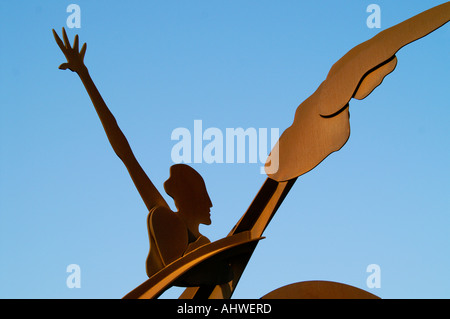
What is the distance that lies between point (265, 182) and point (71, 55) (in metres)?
1.96

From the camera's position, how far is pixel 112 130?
5.23m

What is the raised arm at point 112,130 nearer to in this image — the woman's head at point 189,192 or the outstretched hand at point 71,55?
the outstretched hand at point 71,55

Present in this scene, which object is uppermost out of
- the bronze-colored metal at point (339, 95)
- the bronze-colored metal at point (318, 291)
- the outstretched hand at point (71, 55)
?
the outstretched hand at point (71, 55)

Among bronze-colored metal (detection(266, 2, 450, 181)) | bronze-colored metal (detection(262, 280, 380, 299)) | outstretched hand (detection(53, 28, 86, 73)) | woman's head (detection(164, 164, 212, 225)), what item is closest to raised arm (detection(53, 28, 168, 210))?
outstretched hand (detection(53, 28, 86, 73))

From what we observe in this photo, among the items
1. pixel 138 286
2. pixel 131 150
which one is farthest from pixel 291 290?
pixel 131 150

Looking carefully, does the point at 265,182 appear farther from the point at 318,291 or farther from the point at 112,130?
the point at 112,130

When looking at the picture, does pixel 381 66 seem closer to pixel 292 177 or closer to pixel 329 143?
pixel 329 143

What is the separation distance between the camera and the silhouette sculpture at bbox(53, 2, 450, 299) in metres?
4.84

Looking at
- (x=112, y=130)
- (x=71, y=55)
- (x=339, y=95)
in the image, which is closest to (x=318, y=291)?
(x=339, y=95)

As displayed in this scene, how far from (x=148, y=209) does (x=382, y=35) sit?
233 cm

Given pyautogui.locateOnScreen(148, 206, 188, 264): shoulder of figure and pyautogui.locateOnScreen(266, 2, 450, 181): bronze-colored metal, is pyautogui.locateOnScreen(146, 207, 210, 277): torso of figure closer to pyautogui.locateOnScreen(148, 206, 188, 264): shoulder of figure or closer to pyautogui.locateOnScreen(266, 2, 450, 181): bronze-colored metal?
pyautogui.locateOnScreen(148, 206, 188, 264): shoulder of figure

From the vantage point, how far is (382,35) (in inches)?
199

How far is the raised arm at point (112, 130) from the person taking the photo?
202 inches

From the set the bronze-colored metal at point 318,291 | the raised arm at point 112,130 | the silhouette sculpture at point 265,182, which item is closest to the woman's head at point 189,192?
the silhouette sculpture at point 265,182
